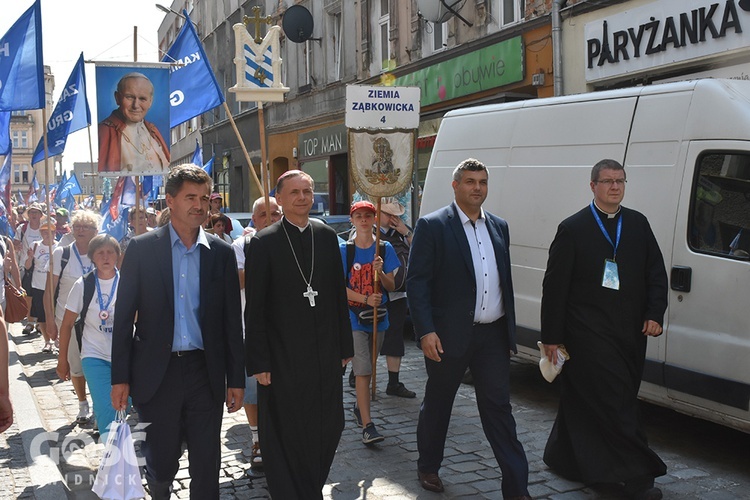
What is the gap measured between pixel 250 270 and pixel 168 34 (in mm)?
48396

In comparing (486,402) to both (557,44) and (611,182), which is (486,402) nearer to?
(611,182)

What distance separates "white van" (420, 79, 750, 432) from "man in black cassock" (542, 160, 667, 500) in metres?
0.75

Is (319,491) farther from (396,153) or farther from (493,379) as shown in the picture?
(396,153)

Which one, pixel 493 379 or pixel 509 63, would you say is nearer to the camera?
pixel 493 379

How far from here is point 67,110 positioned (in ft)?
40.5

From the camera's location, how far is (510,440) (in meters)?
5.09

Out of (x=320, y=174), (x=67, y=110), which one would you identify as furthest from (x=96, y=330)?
(x=320, y=174)

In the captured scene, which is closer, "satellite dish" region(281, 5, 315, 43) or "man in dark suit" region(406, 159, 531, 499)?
"man in dark suit" region(406, 159, 531, 499)

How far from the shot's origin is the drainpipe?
46.4ft

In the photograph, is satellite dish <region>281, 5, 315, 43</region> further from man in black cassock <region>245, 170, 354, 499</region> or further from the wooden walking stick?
man in black cassock <region>245, 170, 354, 499</region>

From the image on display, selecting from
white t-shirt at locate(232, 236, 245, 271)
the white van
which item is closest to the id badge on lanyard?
the white van

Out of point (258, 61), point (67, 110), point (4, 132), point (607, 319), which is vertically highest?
point (67, 110)

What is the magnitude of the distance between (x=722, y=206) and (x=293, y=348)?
3.13 meters

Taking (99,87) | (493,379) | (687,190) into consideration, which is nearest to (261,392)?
(493,379)
